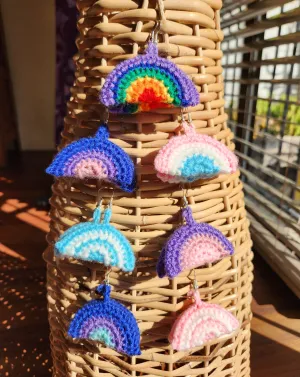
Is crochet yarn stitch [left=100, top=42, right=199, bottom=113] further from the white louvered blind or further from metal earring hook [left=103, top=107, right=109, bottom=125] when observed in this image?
the white louvered blind

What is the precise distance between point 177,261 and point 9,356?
0.51m

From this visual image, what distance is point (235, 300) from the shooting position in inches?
17.8

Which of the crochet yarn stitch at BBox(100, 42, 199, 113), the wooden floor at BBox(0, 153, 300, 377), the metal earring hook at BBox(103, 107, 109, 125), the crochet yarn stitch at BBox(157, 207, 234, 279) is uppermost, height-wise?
the crochet yarn stitch at BBox(100, 42, 199, 113)

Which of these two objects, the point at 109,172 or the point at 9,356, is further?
the point at 9,356

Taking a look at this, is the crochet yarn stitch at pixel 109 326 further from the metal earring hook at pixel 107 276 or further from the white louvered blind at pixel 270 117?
the white louvered blind at pixel 270 117

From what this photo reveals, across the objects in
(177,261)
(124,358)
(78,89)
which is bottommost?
(124,358)

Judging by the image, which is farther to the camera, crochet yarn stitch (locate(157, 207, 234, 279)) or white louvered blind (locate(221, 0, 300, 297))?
white louvered blind (locate(221, 0, 300, 297))

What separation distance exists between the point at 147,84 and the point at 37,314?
2.10 ft

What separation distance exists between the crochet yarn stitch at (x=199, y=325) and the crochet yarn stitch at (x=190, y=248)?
2.1 inches

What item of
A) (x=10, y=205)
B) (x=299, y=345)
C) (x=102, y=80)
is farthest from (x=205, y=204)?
(x=10, y=205)

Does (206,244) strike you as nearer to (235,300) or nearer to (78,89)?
(235,300)

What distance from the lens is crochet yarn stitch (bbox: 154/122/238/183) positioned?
0.35 metres

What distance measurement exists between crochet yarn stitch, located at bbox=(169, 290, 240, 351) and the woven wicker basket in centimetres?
2

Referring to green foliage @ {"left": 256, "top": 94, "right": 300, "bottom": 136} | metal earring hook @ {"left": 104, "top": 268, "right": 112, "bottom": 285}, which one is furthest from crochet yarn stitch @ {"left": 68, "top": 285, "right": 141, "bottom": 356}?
green foliage @ {"left": 256, "top": 94, "right": 300, "bottom": 136}
